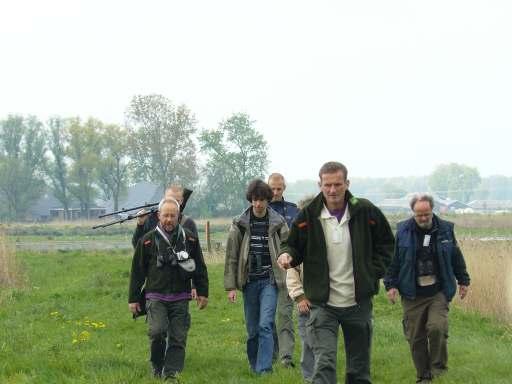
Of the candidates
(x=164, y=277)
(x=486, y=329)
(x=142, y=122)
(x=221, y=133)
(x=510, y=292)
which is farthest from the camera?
(x=221, y=133)

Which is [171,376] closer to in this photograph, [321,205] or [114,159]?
[321,205]

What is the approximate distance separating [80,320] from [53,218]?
3458 inches

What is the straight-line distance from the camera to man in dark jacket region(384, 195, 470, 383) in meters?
7.79

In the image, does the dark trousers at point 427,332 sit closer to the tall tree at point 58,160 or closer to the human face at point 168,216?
the human face at point 168,216

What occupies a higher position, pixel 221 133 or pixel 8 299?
pixel 221 133

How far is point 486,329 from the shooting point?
12133mm

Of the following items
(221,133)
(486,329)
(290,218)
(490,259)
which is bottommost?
(486,329)

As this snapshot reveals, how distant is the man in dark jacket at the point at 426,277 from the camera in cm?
779

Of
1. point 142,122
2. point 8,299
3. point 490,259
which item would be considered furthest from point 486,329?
point 142,122

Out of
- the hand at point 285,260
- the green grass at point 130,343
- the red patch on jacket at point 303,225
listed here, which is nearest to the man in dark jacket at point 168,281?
the green grass at point 130,343

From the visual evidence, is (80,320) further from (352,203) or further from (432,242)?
(352,203)

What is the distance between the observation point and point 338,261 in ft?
19.6

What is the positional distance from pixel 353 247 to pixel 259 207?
2.28 metres

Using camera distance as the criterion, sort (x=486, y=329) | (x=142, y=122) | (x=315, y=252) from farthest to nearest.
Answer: (x=142, y=122) < (x=486, y=329) < (x=315, y=252)
